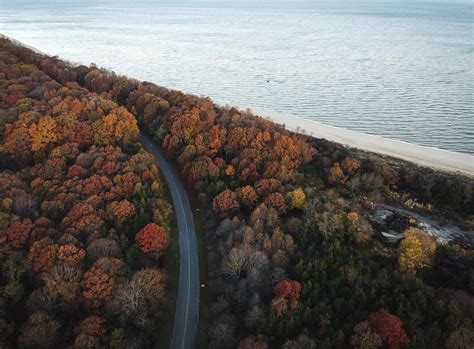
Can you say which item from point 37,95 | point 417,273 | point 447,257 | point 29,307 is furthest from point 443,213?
point 37,95

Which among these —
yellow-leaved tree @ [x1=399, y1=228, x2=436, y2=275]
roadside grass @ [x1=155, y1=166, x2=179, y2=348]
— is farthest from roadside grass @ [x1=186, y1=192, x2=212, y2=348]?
yellow-leaved tree @ [x1=399, y1=228, x2=436, y2=275]

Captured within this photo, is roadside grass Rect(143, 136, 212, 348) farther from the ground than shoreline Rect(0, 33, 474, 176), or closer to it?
closer to it

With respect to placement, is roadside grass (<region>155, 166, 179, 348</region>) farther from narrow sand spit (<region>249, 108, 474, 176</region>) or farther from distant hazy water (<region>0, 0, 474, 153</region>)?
distant hazy water (<region>0, 0, 474, 153</region>)

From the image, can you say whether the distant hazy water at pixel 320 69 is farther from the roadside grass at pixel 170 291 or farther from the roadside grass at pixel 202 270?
the roadside grass at pixel 170 291

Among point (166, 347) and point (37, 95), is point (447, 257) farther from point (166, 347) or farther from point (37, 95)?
point (37, 95)

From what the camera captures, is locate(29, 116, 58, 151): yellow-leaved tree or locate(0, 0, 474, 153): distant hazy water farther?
locate(0, 0, 474, 153): distant hazy water

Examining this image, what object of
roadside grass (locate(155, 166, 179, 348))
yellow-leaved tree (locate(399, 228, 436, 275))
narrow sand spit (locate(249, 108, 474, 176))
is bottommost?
roadside grass (locate(155, 166, 179, 348))

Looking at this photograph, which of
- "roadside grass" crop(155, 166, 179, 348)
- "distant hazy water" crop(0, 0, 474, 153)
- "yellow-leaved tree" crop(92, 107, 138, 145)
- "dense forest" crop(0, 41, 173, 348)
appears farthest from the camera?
"distant hazy water" crop(0, 0, 474, 153)
